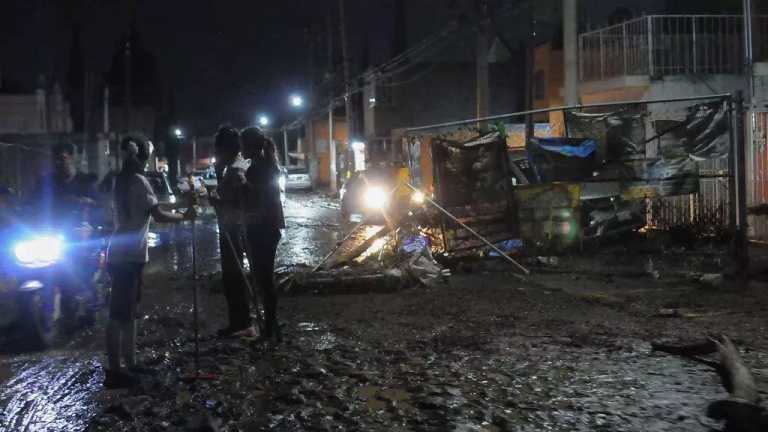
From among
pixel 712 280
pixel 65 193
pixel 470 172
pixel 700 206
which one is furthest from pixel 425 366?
pixel 700 206

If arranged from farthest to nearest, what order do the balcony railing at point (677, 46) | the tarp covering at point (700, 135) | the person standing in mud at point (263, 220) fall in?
the balcony railing at point (677, 46) → the tarp covering at point (700, 135) → the person standing in mud at point (263, 220)

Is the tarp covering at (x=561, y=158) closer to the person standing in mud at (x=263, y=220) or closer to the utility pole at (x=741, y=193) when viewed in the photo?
the utility pole at (x=741, y=193)

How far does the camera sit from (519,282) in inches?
399

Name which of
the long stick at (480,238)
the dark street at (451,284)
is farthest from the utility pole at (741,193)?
the long stick at (480,238)

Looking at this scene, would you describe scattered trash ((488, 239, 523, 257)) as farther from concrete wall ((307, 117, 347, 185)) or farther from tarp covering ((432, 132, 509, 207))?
concrete wall ((307, 117, 347, 185))

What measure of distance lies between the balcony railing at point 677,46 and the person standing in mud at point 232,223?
12.4 metres

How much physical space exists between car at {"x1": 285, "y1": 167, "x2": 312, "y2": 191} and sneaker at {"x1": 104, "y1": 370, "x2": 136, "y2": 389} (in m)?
37.7

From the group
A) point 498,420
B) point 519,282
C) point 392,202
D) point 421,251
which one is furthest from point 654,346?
point 392,202

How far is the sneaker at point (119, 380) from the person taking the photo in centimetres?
538

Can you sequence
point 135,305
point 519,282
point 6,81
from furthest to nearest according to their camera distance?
1. point 6,81
2. point 519,282
3. point 135,305

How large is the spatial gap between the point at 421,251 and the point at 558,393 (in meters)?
5.75

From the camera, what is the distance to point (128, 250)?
5.56 metres

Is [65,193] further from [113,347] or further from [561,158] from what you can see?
[561,158]

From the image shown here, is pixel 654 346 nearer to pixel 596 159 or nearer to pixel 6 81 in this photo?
pixel 596 159
